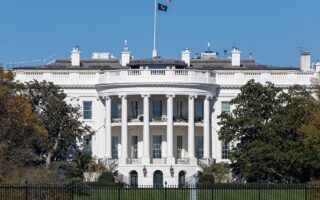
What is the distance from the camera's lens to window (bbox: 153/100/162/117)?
114 metres

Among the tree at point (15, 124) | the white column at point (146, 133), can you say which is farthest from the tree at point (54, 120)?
the tree at point (15, 124)

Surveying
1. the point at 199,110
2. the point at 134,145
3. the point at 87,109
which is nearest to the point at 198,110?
the point at 199,110

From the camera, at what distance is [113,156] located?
4481 inches

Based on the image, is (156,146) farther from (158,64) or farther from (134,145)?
(158,64)

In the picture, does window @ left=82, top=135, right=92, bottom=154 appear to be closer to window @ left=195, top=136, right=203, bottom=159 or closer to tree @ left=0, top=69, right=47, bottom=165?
window @ left=195, top=136, right=203, bottom=159

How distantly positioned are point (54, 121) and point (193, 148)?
13809 millimetres

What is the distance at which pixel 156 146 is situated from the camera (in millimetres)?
113875

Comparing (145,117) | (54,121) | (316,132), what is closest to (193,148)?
(145,117)

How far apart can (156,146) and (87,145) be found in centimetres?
596

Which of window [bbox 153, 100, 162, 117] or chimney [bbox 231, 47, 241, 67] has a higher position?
chimney [bbox 231, 47, 241, 67]

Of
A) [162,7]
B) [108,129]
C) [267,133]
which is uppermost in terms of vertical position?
[162,7]

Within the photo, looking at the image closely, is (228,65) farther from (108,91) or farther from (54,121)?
(54,121)

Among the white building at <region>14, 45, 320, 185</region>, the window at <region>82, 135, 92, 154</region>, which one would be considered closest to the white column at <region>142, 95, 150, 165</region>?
the white building at <region>14, 45, 320, 185</region>

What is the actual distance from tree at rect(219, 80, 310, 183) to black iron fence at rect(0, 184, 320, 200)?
31.8 ft
